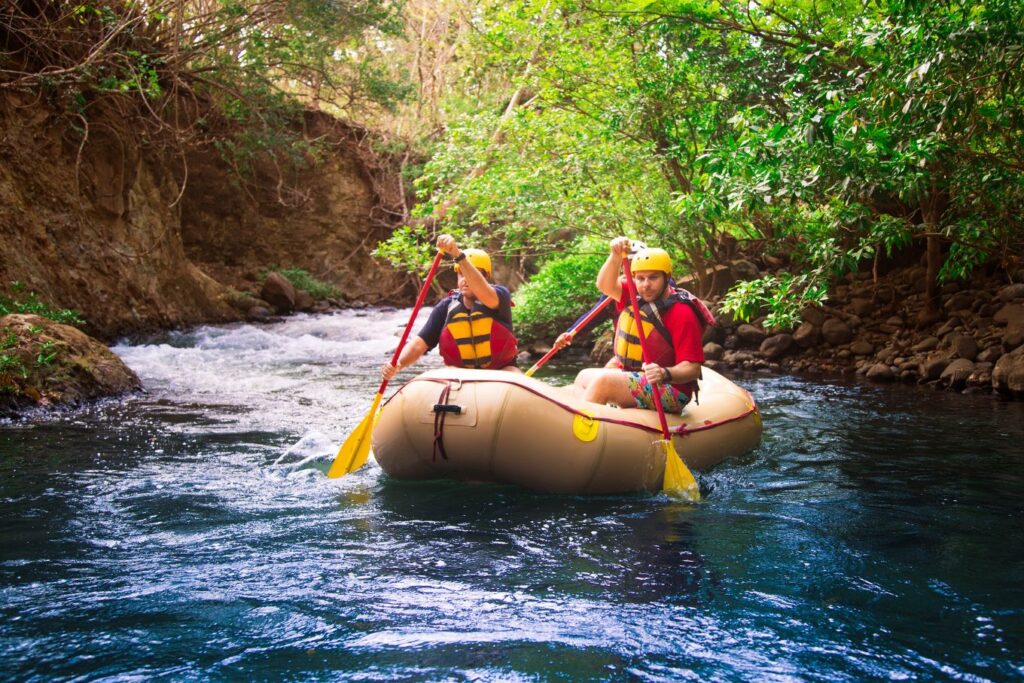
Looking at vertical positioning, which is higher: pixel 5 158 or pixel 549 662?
pixel 5 158

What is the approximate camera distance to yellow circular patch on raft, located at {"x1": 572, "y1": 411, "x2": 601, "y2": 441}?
408cm

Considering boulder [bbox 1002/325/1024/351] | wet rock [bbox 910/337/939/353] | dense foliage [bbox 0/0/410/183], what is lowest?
wet rock [bbox 910/337/939/353]

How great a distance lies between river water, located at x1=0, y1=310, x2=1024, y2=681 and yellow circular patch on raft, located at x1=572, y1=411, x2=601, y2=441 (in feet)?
1.14

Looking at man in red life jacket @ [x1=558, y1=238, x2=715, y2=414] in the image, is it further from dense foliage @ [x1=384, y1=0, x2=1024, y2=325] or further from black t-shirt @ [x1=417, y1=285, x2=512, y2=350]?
dense foliage @ [x1=384, y1=0, x2=1024, y2=325]

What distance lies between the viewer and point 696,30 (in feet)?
26.6

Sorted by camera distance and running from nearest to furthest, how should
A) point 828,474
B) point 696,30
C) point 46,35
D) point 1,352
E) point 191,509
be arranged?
1. point 191,509
2. point 828,474
3. point 1,352
4. point 696,30
5. point 46,35

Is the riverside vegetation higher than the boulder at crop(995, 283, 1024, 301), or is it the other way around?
the riverside vegetation

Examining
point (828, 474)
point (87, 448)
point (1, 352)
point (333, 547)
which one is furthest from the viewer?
point (1, 352)

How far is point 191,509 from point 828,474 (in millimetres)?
3448

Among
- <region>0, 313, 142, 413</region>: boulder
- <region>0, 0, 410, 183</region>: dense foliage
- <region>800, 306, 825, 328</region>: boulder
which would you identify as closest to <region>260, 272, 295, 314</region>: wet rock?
<region>0, 0, 410, 183</region>: dense foliage

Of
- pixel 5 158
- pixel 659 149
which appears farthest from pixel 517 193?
pixel 5 158

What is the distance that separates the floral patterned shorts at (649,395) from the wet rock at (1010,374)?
3.84 metres

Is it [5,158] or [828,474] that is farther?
[5,158]

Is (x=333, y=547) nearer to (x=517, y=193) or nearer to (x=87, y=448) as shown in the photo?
(x=87, y=448)
